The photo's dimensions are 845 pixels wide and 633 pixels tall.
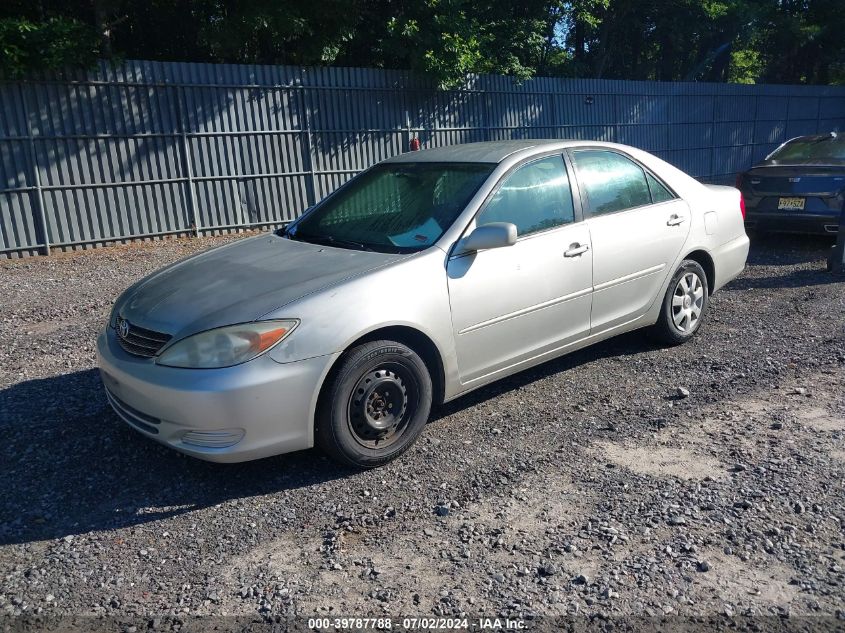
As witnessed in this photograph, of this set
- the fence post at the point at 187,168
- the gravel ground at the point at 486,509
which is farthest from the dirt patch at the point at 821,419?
the fence post at the point at 187,168

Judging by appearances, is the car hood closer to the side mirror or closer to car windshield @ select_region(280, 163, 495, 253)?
car windshield @ select_region(280, 163, 495, 253)

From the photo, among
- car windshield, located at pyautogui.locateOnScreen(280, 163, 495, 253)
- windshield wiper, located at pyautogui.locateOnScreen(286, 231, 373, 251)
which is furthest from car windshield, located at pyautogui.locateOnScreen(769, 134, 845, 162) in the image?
windshield wiper, located at pyautogui.locateOnScreen(286, 231, 373, 251)

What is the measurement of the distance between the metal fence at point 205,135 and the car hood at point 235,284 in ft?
22.8

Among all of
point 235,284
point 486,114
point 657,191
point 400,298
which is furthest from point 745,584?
point 486,114

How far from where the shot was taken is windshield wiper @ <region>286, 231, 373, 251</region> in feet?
14.5

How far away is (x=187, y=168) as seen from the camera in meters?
11.5

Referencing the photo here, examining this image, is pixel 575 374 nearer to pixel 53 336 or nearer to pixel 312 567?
pixel 312 567

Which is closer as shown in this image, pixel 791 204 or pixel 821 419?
pixel 821 419

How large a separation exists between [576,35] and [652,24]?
284 centimetres

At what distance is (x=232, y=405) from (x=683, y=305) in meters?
3.80

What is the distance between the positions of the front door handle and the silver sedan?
0.04ft

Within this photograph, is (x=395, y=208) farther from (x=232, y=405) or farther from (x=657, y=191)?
(x=657, y=191)

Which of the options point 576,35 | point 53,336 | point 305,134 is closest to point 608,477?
point 53,336

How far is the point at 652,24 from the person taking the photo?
976 inches
